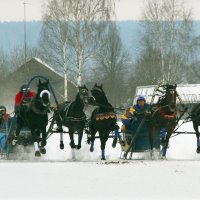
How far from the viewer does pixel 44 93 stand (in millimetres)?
17812

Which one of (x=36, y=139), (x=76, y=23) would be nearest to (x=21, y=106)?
(x=36, y=139)

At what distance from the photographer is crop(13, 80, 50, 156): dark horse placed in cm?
1788

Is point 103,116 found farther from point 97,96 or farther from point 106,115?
point 97,96

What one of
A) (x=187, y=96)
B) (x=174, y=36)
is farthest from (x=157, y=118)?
(x=187, y=96)

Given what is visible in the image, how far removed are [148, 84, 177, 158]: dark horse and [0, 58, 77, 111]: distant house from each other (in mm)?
33957

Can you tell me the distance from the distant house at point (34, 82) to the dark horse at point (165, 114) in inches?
1337

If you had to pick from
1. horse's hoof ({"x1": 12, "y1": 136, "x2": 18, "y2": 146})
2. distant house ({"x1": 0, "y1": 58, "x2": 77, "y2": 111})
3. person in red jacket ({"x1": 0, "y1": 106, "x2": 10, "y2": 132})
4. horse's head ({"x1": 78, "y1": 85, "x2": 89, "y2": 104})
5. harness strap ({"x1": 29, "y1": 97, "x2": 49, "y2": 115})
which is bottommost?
distant house ({"x1": 0, "y1": 58, "x2": 77, "y2": 111})

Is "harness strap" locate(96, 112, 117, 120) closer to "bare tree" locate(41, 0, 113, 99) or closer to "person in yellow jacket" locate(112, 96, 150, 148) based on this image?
"person in yellow jacket" locate(112, 96, 150, 148)

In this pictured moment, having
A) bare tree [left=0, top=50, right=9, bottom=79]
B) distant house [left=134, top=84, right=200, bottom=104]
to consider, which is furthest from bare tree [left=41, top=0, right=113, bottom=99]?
bare tree [left=0, top=50, right=9, bottom=79]

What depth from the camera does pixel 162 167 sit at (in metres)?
14.2

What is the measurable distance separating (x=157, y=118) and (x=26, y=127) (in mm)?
3402

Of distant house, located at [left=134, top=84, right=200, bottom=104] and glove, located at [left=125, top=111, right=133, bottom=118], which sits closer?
glove, located at [left=125, top=111, right=133, bottom=118]

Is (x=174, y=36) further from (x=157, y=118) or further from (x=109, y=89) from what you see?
(x=157, y=118)

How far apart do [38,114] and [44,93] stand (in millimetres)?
628
